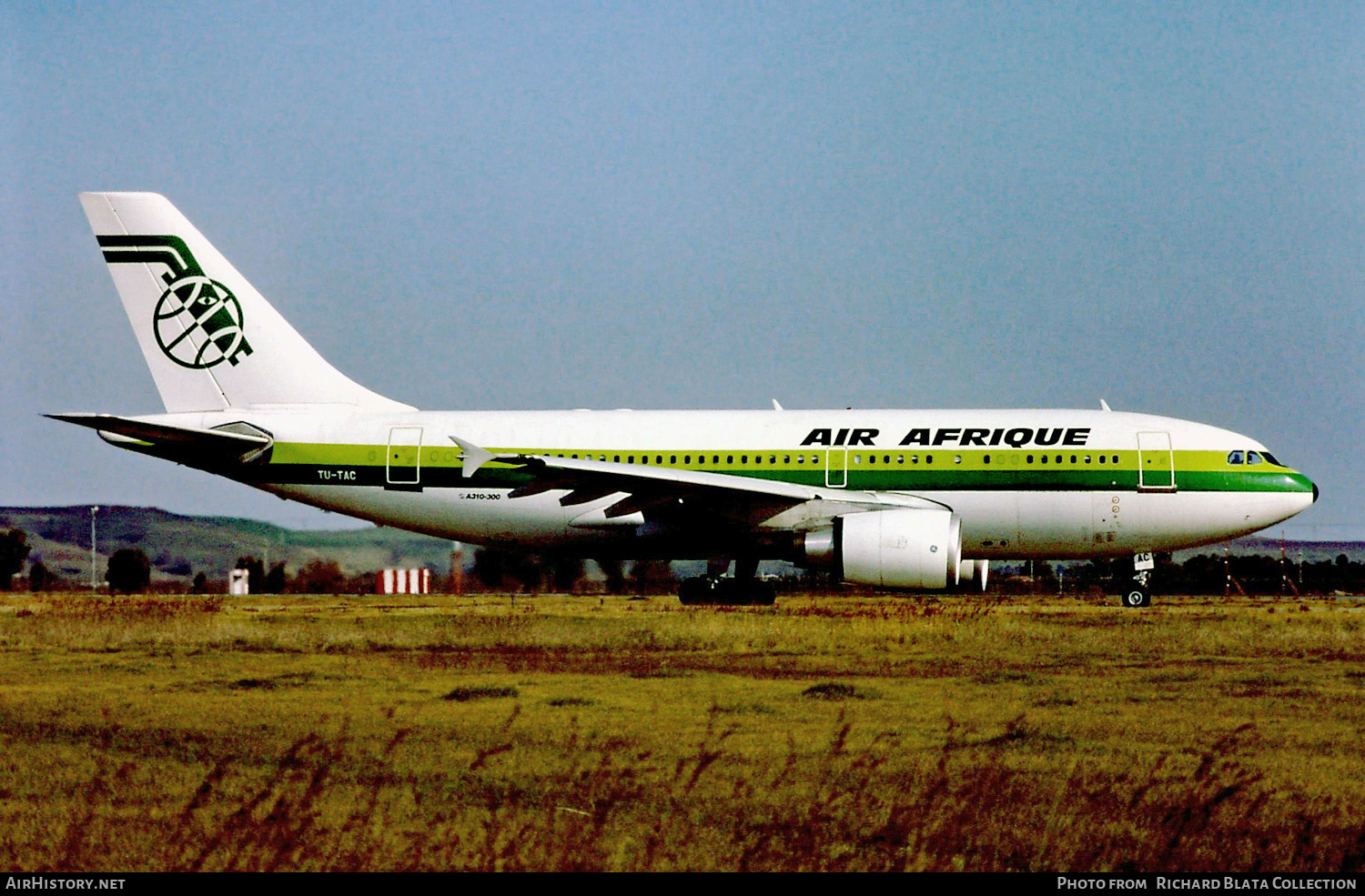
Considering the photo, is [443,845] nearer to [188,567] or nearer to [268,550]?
[268,550]

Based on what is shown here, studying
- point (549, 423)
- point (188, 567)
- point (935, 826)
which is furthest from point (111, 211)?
point (188, 567)

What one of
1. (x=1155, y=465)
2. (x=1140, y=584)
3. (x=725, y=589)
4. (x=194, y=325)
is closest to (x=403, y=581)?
(x=194, y=325)

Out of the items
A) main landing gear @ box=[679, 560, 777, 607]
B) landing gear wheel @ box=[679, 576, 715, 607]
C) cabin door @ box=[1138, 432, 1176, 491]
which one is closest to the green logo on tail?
landing gear wheel @ box=[679, 576, 715, 607]

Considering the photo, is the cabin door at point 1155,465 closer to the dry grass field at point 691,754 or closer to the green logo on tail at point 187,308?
the dry grass field at point 691,754

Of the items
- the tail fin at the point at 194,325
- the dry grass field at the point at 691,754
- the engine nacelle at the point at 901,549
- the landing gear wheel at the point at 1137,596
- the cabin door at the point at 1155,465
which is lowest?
the dry grass field at the point at 691,754

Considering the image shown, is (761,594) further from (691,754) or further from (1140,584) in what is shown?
(691,754)

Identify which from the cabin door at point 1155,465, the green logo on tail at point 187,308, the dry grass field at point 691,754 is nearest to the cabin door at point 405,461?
the green logo on tail at point 187,308

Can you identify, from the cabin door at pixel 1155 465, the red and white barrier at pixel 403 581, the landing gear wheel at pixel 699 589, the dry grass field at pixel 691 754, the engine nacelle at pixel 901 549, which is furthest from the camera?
the red and white barrier at pixel 403 581
